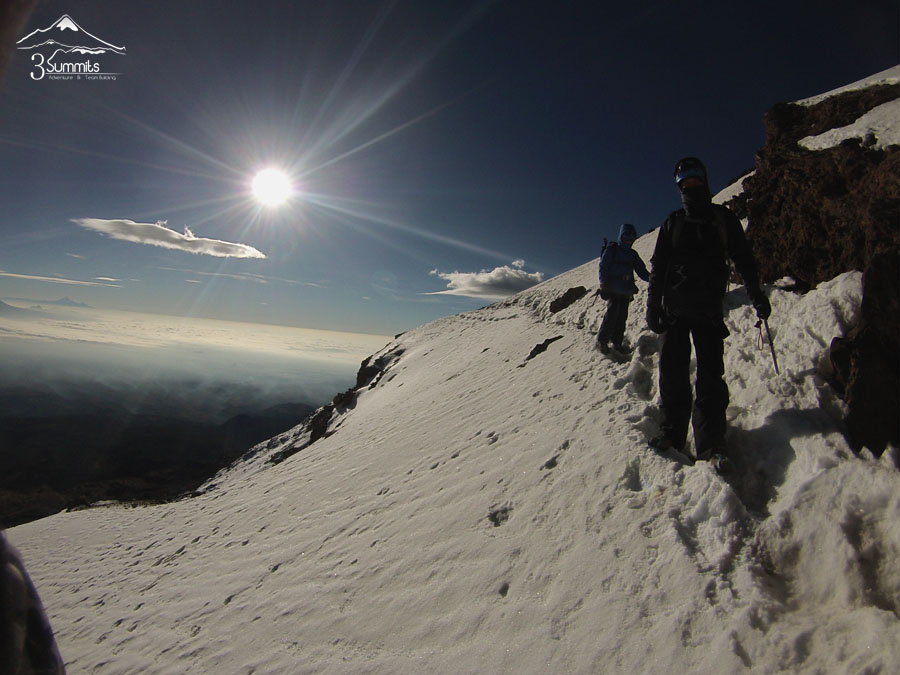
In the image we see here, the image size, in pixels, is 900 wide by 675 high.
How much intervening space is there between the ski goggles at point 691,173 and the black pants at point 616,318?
371 cm

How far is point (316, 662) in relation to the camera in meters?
3.51

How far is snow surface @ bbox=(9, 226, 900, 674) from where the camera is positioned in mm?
2686

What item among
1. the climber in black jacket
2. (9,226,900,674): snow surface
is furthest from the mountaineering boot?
(9,226,900,674): snow surface

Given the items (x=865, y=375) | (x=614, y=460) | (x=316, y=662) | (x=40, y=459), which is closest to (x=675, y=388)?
(x=614, y=460)

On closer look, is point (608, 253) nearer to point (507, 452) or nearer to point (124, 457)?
point (507, 452)

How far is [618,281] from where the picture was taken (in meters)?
7.83

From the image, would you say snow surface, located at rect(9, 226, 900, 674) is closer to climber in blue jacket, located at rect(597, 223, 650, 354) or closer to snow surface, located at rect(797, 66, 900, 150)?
climber in blue jacket, located at rect(597, 223, 650, 354)

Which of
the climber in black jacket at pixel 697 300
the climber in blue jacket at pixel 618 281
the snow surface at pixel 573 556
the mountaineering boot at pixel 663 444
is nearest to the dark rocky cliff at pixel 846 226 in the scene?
the snow surface at pixel 573 556

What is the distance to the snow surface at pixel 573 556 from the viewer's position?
2.69 meters

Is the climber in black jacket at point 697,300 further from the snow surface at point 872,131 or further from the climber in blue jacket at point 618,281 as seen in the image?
the climber in blue jacket at point 618,281

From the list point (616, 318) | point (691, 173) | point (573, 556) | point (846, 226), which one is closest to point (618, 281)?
point (616, 318)

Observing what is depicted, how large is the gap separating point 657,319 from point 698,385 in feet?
2.82

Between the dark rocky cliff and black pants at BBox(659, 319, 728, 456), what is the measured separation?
950 mm

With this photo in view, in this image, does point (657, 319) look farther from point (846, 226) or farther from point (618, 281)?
point (618, 281)
